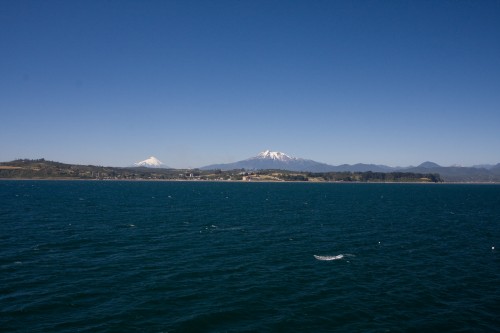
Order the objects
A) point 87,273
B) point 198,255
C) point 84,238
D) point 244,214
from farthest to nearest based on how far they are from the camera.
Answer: point 244,214 < point 84,238 < point 198,255 < point 87,273

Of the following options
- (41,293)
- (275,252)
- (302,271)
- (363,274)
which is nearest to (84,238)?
(41,293)

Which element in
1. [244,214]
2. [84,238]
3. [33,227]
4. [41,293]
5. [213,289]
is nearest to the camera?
[41,293]

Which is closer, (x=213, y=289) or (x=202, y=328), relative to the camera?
(x=202, y=328)

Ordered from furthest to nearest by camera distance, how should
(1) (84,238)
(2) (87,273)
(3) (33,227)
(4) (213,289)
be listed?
(3) (33,227) → (1) (84,238) → (2) (87,273) → (4) (213,289)

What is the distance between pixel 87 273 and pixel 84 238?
2619cm

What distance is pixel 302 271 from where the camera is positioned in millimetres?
52281

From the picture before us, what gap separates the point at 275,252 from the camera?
210ft

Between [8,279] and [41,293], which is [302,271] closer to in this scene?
[41,293]

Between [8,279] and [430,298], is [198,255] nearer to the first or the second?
[8,279]

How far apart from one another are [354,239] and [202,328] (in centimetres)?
5126

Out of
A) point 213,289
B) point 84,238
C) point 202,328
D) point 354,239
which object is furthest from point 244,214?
point 202,328

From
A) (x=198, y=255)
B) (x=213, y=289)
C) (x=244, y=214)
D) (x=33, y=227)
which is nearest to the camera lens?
(x=213, y=289)

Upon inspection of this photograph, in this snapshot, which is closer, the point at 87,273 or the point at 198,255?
the point at 87,273

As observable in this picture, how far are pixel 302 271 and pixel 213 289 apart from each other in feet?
49.0
